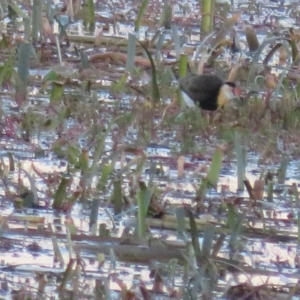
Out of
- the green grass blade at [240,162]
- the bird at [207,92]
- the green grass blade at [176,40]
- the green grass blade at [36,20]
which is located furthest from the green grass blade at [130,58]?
the green grass blade at [240,162]

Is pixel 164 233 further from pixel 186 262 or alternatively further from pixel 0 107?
pixel 0 107

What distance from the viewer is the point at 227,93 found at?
670cm

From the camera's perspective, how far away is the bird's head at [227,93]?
261 inches

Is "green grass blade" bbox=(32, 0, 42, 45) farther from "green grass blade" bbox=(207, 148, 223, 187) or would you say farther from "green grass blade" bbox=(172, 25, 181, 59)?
"green grass blade" bbox=(207, 148, 223, 187)

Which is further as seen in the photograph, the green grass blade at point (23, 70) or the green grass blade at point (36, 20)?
the green grass blade at point (36, 20)

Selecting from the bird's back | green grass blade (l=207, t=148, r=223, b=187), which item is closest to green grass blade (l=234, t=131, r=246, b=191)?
green grass blade (l=207, t=148, r=223, b=187)

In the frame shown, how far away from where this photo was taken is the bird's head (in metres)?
6.63

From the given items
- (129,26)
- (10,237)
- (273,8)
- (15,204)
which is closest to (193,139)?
(15,204)

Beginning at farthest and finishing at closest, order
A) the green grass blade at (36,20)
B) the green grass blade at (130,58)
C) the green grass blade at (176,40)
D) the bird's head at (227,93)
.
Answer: the green grass blade at (36,20), the green grass blade at (176,40), the green grass blade at (130,58), the bird's head at (227,93)

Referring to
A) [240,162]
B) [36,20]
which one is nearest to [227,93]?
[240,162]

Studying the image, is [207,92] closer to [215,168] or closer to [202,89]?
[202,89]

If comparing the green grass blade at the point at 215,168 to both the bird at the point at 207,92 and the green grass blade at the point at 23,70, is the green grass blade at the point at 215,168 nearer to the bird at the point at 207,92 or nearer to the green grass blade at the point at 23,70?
the bird at the point at 207,92

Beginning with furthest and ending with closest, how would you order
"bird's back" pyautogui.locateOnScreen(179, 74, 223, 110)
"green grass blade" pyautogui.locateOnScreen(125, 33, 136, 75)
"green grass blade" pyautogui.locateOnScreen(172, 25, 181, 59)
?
"green grass blade" pyautogui.locateOnScreen(172, 25, 181, 59)
"green grass blade" pyautogui.locateOnScreen(125, 33, 136, 75)
"bird's back" pyautogui.locateOnScreen(179, 74, 223, 110)

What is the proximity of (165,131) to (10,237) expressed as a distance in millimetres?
1955
